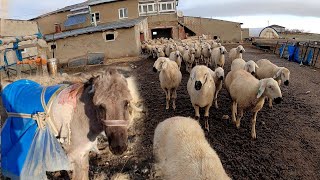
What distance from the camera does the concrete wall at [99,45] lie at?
26.6 meters

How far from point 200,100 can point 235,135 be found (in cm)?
→ 145

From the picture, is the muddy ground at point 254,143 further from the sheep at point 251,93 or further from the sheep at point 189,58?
the sheep at point 189,58

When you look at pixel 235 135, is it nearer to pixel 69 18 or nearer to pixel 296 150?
pixel 296 150

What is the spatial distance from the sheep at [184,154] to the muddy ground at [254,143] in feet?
2.61

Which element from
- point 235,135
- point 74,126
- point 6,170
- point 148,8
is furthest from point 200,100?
point 148,8

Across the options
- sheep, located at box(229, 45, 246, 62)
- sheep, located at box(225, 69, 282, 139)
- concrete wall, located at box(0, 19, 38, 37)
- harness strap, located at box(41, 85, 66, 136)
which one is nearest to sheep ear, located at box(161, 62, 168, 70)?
sheep, located at box(225, 69, 282, 139)

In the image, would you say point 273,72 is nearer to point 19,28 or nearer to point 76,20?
point 19,28

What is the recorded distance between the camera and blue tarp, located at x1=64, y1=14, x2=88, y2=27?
35.4 metres

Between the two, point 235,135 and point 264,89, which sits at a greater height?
point 264,89

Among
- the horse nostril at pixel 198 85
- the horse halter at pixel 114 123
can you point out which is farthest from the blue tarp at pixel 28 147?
the horse nostril at pixel 198 85

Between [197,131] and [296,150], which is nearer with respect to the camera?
[197,131]

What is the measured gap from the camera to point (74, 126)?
4.09m

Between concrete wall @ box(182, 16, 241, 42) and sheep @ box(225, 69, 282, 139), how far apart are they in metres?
33.9

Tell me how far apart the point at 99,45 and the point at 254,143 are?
2206cm
